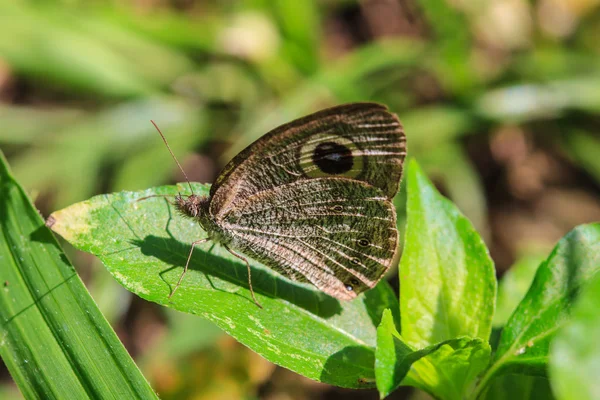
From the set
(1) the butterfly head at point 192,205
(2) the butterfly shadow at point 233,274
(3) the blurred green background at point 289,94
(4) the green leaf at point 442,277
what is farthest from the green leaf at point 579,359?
(3) the blurred green background at point 289,94

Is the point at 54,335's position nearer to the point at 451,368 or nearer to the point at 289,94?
the point at 451,368

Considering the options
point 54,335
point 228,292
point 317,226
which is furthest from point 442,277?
point 54,335

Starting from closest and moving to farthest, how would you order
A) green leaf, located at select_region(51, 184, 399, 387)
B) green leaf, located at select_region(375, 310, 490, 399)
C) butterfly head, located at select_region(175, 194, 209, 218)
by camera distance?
green leaf, located at select_region(375, 310, 490, 399), green leaf, located at select_region(51, 184, 399, 387), butterfly head, located at select_region(175, 194, 209, 218)

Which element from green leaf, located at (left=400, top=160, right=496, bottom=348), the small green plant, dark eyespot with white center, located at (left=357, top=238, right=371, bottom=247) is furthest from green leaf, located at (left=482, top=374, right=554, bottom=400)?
dark eyespot with white center, located at (left=357, top=238, right=371, bottom=247)

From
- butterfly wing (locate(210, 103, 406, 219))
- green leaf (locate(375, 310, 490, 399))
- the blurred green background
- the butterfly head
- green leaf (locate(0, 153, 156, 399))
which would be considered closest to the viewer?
green leaf (locate(375, 310, 490, 399))

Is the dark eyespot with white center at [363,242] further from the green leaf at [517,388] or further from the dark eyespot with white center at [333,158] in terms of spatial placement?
the green leaf at [517,388]

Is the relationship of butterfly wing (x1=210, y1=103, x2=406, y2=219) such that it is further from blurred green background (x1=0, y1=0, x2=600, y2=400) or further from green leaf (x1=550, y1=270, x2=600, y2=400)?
blurred green background (x1=0, y1=0, x2=600, y2=400)

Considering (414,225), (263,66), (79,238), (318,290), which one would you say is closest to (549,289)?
(414,225)

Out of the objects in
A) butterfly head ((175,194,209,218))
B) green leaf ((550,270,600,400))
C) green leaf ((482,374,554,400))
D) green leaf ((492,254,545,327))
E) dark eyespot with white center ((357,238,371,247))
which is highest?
green leaf ((550,270,600,400))
